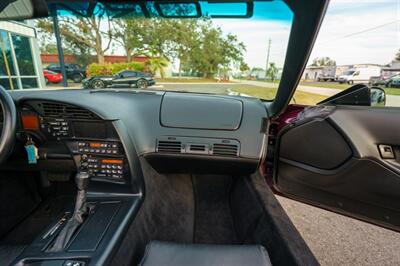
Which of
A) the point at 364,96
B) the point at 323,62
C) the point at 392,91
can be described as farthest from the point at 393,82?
the point at 323,62

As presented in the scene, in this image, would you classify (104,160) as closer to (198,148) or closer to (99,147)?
(99,147)

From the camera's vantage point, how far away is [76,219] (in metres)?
1.06

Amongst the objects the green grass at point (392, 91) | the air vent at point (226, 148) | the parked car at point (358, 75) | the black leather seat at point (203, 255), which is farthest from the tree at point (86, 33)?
the green grass at point (392, 91)

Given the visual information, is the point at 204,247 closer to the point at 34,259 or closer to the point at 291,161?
the point at 34,259

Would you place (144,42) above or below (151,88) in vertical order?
above

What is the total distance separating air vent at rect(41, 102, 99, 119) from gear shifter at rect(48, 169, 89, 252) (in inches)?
12.7

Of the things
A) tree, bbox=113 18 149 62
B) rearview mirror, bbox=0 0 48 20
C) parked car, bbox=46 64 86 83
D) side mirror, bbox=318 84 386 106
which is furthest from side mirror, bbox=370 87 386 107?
parked car, bbox=46 64 86 83

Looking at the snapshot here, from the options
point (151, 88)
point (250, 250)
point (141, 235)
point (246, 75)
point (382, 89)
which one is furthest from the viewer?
point (151, 88)

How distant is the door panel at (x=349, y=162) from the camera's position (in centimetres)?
133

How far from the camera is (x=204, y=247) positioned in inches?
41.2

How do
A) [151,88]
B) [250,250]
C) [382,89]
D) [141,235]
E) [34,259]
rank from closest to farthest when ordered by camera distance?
1. [34,259]
2. [250,250]
3. [141,235]
4. [382,89]
5. [151,88]

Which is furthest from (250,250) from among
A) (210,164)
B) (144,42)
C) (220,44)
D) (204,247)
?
(144,42)

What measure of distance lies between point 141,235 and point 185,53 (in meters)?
1.32

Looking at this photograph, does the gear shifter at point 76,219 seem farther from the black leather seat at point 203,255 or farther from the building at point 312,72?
the building at point 312,72
